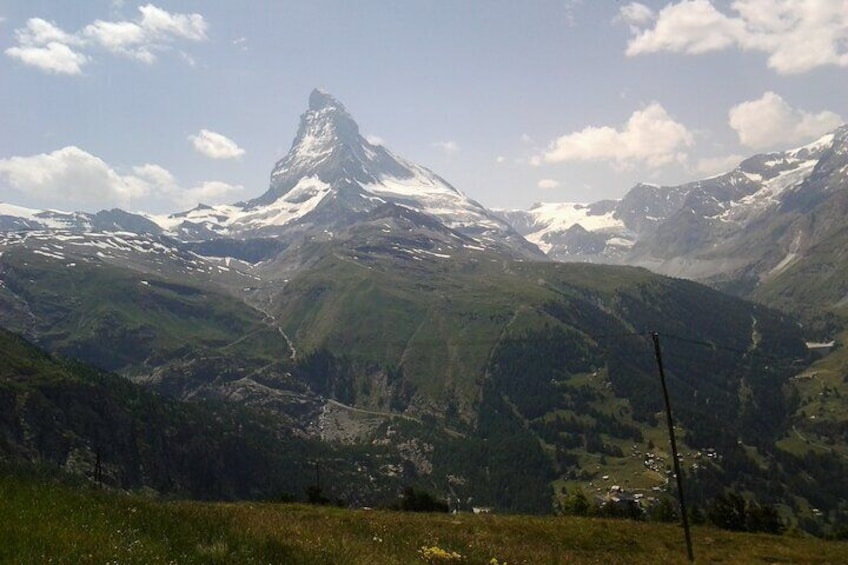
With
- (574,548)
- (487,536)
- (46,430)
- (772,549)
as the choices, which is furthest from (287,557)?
(46,430)

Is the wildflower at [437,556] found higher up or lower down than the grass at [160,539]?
lower down

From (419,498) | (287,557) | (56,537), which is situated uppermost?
(56,537)

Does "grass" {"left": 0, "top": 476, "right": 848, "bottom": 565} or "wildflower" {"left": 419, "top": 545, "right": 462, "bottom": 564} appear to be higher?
"grass" {"left": 0, "top": 476, "right": 848, "bottom": 565}

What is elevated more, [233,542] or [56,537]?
[56,537]

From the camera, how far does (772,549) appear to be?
41094mm

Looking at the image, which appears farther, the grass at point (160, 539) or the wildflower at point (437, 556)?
the wildflower at point (437, 556)

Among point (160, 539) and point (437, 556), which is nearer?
point (160, 539)

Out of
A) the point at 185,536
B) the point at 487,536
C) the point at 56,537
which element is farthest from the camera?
the point at 487,536

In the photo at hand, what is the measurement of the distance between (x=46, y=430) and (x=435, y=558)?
22655 cm

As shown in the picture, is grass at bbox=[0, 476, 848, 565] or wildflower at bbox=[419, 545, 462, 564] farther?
wildflower at bbox=[419, 545, 462, 564]

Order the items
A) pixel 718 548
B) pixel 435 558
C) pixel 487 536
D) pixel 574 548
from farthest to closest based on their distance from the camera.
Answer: pixel 718 548
pixel 574 548
pixel 487 536
pixel 435 558

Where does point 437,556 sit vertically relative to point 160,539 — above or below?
below

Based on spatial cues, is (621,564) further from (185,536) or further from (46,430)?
(46,430)

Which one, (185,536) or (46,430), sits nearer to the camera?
(185,536)
